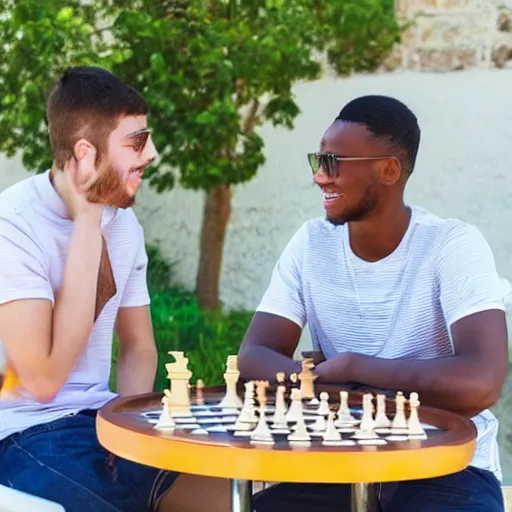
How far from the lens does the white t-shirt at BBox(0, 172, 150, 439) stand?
10.1 feet

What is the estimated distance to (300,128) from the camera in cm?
619

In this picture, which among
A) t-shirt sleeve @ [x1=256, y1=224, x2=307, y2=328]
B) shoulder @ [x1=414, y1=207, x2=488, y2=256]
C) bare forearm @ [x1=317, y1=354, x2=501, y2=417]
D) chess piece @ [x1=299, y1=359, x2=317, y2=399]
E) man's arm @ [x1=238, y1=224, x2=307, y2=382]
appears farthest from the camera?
t-shirt sleeve @ [x1=256, y1=224, x2=307, y2=328]

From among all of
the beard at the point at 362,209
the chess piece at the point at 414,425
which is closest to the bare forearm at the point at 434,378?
the chess piece at the point at 414,425

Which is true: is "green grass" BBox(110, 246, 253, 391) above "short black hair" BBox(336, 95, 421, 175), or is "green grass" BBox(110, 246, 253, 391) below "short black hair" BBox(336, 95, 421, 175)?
below

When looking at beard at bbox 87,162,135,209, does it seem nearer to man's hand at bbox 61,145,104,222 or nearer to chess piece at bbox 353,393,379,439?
man's hand at bbox 61,145,104,222

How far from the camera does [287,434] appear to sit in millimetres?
2559

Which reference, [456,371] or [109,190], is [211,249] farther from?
[456,371]

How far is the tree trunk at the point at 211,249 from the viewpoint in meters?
6.36

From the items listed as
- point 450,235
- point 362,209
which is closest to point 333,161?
point 362,209

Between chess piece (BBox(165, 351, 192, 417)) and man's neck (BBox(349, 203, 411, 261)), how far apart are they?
0.75 meters

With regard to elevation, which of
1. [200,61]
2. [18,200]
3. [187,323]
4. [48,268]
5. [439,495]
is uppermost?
[200,61]

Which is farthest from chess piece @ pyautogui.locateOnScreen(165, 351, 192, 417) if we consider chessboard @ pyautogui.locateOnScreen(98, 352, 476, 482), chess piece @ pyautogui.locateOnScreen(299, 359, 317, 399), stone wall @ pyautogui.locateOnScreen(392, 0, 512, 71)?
stone wall @ pyautogui.locateOnScreen(392, 0, 512, 71)

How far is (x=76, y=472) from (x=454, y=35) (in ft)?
13.0

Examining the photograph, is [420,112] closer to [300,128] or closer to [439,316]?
[300,128]
